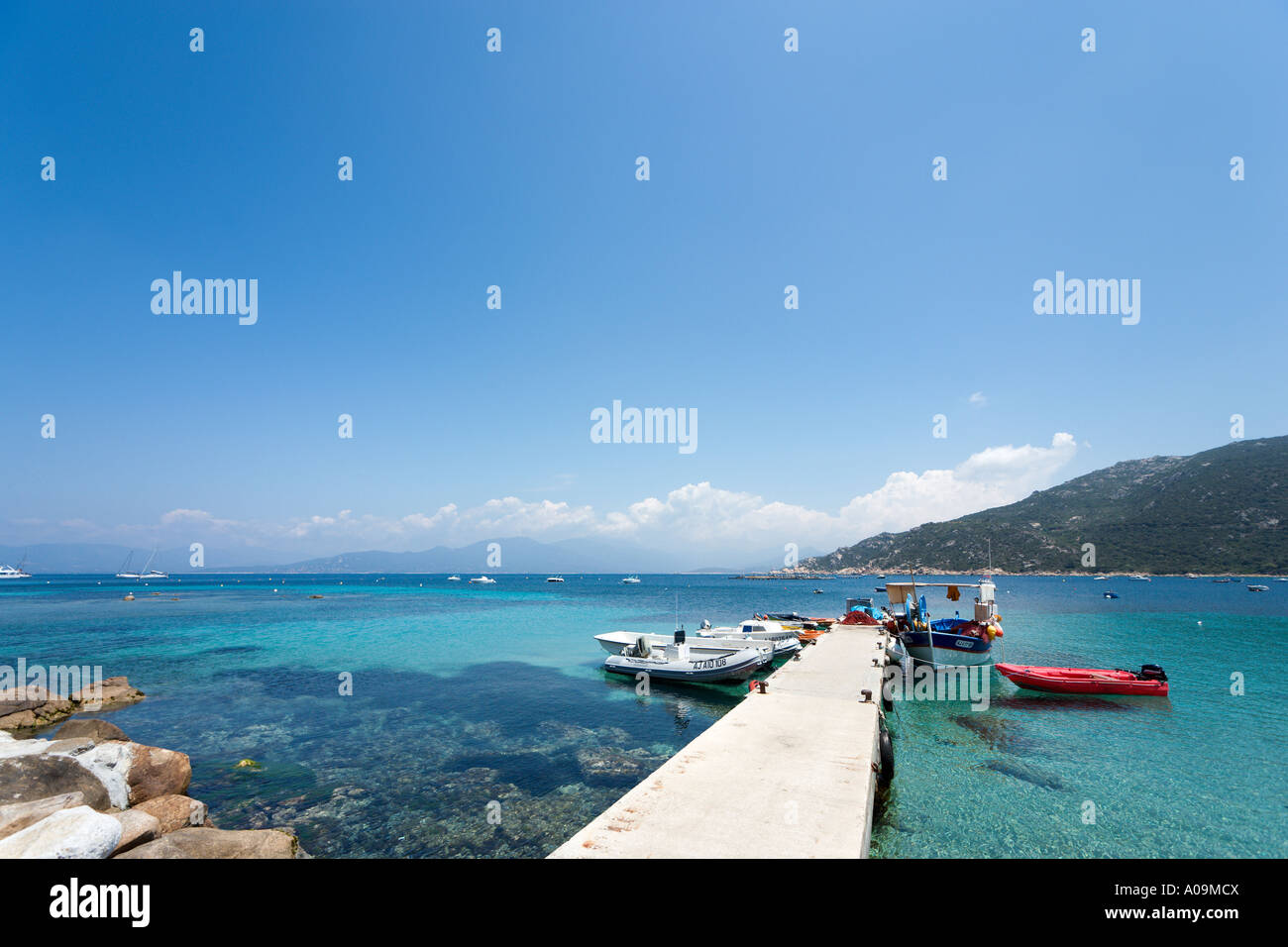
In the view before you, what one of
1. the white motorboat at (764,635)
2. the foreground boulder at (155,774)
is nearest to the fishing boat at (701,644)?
the white motorboat at (764,635)

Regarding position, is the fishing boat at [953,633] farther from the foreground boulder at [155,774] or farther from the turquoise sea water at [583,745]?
the foreground boulder at [155,774]

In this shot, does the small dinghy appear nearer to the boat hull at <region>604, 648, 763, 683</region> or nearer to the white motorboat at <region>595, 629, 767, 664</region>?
the boat hull at <region>604, 648, 763, 683</region>

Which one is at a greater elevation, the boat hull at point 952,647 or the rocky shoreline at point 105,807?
the rocky shoreline at point 105,807

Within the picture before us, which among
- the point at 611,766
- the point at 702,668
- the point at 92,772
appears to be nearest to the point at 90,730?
the point at 92,772

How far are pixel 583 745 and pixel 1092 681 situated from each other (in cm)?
2429

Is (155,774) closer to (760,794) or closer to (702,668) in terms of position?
(760,794)

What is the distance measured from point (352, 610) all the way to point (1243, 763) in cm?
8153

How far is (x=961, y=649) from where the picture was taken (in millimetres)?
28922

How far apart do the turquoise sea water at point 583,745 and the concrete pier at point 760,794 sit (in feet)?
6.49

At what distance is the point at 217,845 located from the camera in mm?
9414

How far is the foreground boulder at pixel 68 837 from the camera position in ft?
26.1

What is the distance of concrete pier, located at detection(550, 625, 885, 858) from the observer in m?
8.76

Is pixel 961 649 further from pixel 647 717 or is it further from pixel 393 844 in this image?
pixel 393 844
